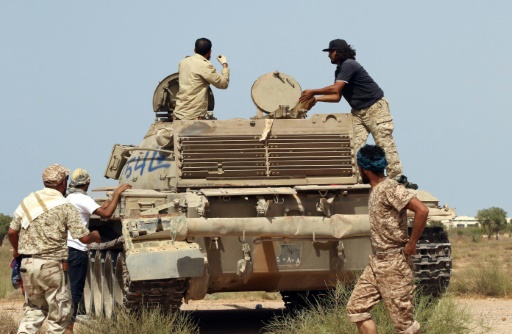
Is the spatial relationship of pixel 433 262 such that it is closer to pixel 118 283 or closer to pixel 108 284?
pixel 118 283

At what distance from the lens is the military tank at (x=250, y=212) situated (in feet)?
31.4

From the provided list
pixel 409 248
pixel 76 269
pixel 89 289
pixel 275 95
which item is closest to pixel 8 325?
pixel 76 269

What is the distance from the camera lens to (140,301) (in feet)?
32.3

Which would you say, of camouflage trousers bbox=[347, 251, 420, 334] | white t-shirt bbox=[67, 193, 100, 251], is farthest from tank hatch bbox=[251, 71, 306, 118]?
camouflage trousers bbox=[347, 251, 420, 334]

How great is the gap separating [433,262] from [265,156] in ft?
7.08

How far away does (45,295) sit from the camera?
8070 millimetres

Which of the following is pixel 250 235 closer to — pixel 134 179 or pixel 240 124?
pixel 240 124

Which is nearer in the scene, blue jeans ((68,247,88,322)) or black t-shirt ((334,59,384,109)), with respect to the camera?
blue jeans ((68,247,88,322))

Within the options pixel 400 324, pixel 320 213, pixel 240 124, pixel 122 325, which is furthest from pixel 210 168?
pixel 400 324

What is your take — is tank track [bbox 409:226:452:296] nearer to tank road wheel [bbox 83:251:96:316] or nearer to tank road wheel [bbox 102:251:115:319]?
tank road wheel [bbox 102:251:115:319]

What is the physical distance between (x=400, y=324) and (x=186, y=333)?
280 cm

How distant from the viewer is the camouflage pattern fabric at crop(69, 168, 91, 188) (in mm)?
10156

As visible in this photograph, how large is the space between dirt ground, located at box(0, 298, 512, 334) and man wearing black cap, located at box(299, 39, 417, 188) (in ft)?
6.21

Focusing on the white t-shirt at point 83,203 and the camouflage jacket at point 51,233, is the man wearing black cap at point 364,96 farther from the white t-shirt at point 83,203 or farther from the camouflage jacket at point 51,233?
the camouflage jacket at point 51,233
